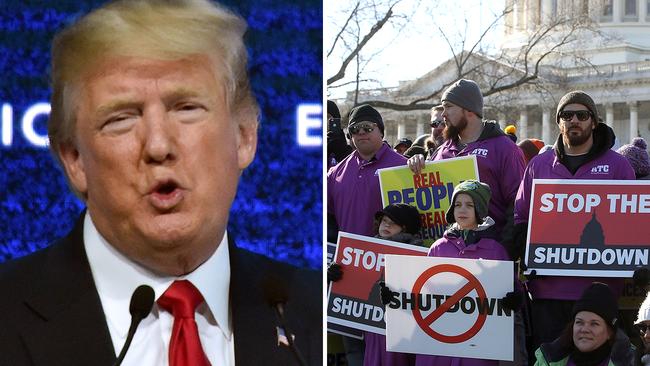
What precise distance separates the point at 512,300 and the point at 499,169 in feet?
3.19

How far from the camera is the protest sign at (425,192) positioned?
8.62 m

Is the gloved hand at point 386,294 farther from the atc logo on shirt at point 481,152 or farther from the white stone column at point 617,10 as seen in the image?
the white stone column at point 617,10

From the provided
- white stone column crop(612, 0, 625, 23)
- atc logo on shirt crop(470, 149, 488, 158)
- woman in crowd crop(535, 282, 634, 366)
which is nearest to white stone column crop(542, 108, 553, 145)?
white stone column crop(612, 0, 625, 23)

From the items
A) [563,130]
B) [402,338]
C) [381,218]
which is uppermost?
[563,130]

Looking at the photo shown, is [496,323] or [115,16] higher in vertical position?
[115,16]

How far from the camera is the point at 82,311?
127 inches

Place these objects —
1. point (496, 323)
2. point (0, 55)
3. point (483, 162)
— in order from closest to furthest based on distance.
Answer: point (0, 55) → point (496, 323) → point (483, 162)

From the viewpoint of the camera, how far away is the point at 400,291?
7734 millimetres

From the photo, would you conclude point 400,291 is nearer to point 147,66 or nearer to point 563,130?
point 563,130

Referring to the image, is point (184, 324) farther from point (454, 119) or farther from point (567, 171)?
point (454, 119)

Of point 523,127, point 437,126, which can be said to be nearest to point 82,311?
point 437,126

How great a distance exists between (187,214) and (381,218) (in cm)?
526

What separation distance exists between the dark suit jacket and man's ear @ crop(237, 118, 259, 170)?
204 millimetres

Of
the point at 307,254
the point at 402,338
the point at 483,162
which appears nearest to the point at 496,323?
the point at 402,338
